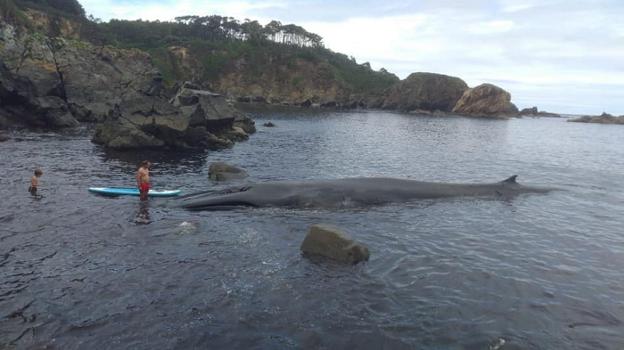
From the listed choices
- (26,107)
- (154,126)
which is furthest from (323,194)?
(26,107)

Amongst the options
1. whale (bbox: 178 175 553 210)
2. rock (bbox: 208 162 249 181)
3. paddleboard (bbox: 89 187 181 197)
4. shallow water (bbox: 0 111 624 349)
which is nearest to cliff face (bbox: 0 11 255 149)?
rock (bbox: 208 162 249 181)

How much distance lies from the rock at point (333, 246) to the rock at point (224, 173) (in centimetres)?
1498

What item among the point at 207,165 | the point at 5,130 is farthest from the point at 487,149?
the point at 5,130

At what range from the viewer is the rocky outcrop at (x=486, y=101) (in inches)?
5965

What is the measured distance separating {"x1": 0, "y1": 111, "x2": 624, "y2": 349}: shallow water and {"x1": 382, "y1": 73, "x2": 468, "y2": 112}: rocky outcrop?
139247mm

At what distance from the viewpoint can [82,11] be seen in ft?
543

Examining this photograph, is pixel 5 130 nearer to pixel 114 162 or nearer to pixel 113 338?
pixel 114 162

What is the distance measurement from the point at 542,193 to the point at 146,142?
99.8 ft

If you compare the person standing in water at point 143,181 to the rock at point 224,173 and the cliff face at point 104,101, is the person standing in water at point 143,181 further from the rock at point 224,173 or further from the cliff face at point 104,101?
the cliff face at point 104,101

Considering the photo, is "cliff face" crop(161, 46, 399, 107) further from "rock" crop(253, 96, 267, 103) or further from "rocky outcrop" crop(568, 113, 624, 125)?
"rocky outcrop" crop(568, 113, 624, 125)

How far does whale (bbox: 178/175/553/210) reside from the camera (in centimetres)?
2259

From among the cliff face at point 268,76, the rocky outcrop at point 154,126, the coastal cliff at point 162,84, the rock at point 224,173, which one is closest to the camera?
the rock at point 224,173

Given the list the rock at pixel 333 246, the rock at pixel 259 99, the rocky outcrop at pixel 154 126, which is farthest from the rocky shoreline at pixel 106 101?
the rock at pixel 259 99

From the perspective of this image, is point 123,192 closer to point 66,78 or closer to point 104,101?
point 104,101
